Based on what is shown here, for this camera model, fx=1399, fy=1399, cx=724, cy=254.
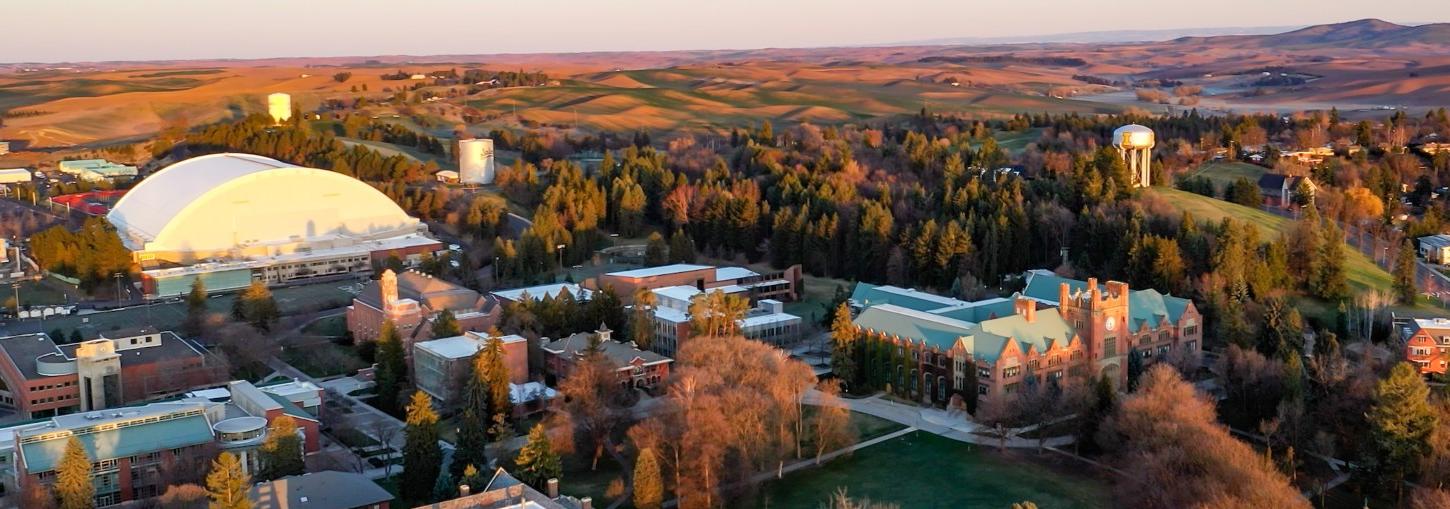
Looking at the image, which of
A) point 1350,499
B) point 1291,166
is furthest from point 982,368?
point 1291,166

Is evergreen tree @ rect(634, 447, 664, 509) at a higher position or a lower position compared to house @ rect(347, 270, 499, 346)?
lower

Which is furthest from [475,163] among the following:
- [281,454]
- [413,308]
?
[281,454]

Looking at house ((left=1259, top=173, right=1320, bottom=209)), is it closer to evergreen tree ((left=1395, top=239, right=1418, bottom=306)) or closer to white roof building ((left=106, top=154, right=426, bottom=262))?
evergreen tree ((left=1395, top=239, right=1418, bottom=306))

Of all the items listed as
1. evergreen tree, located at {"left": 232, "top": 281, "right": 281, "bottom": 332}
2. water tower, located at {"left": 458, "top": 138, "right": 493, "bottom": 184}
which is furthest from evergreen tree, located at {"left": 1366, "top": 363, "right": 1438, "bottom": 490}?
water tower, located at {"left": 458, "top": 138, "right": 493, "bottom": 184}

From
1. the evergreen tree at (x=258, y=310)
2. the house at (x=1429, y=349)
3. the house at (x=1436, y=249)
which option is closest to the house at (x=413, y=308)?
the evergreen tree at (x=258, y=310)

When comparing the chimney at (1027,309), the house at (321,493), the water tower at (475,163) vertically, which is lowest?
the house at (321,493)

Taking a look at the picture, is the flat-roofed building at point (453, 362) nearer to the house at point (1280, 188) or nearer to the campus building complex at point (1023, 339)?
the campus building complex at point (1023, 339)

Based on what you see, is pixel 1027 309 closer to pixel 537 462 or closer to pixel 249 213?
pixel 537 462
